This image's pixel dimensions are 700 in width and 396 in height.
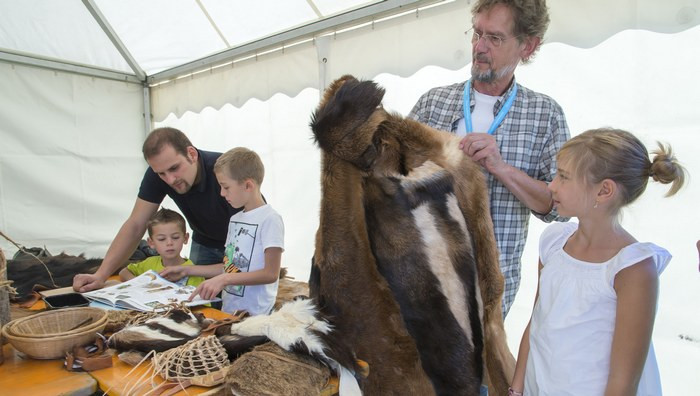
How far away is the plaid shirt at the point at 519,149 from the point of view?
1.38 meters

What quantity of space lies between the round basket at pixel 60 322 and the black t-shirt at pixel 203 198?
102cm

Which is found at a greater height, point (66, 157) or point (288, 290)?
point (66, 157)

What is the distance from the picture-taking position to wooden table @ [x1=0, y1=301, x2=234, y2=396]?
3.31 feet

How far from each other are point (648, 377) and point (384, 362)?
0.71 metres

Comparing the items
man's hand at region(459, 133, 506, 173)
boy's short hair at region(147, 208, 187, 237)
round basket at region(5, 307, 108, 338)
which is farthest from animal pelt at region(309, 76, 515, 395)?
boy's short hair at region(147, 208, 187, 237)

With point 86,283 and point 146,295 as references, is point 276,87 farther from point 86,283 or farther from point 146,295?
point 146,295

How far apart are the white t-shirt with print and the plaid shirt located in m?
0.96

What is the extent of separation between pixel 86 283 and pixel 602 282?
6.65 feet

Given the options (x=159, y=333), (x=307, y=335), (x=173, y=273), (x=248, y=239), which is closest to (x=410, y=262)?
(x=307, y=335)

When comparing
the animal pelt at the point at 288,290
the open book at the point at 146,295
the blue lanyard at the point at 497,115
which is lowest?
the animal pelt at the point at 288,290

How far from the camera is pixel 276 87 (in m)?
3.74

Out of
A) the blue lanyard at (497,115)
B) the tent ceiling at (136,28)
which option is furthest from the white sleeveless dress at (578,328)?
the tent ceiling at (136,28)

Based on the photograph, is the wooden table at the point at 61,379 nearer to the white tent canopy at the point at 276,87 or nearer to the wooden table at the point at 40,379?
the wooden table at the point at 40,379

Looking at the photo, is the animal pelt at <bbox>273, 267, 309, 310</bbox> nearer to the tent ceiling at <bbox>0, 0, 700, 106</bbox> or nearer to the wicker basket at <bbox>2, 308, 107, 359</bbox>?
the wicker basket at <bbox>2, 308, 107, 359</bbox>
